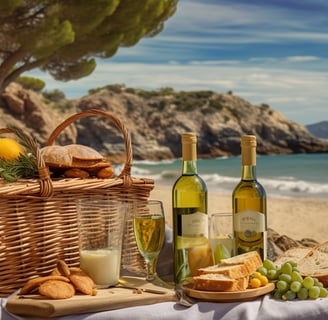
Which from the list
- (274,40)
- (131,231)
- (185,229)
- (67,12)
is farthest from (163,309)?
(274,40)

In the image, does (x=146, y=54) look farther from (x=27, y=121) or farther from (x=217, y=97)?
(x=27, y=121)

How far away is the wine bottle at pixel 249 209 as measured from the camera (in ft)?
5.21

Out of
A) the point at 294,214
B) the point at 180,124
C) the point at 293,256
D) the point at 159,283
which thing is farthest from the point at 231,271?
the point at 180,124

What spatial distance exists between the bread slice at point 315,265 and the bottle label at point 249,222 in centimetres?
16

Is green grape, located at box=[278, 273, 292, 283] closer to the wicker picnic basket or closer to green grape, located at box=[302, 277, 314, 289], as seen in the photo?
green grape, located at box=[302, 277, 314, 289]

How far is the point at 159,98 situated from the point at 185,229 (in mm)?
44045

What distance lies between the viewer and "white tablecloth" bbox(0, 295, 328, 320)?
4.68 feet

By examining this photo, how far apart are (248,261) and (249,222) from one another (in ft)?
0.35

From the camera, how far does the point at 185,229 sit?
161cm

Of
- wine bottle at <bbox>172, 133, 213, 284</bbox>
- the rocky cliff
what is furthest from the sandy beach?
the rocky cliff

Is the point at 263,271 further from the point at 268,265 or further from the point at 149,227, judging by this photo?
the point at 149,227

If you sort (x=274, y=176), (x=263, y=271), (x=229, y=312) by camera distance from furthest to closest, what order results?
(x=274, y=176) → (x=263, y=271) → (x=229, y=312)

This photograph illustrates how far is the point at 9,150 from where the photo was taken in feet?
6.44

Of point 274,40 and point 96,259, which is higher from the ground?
point 274,40
